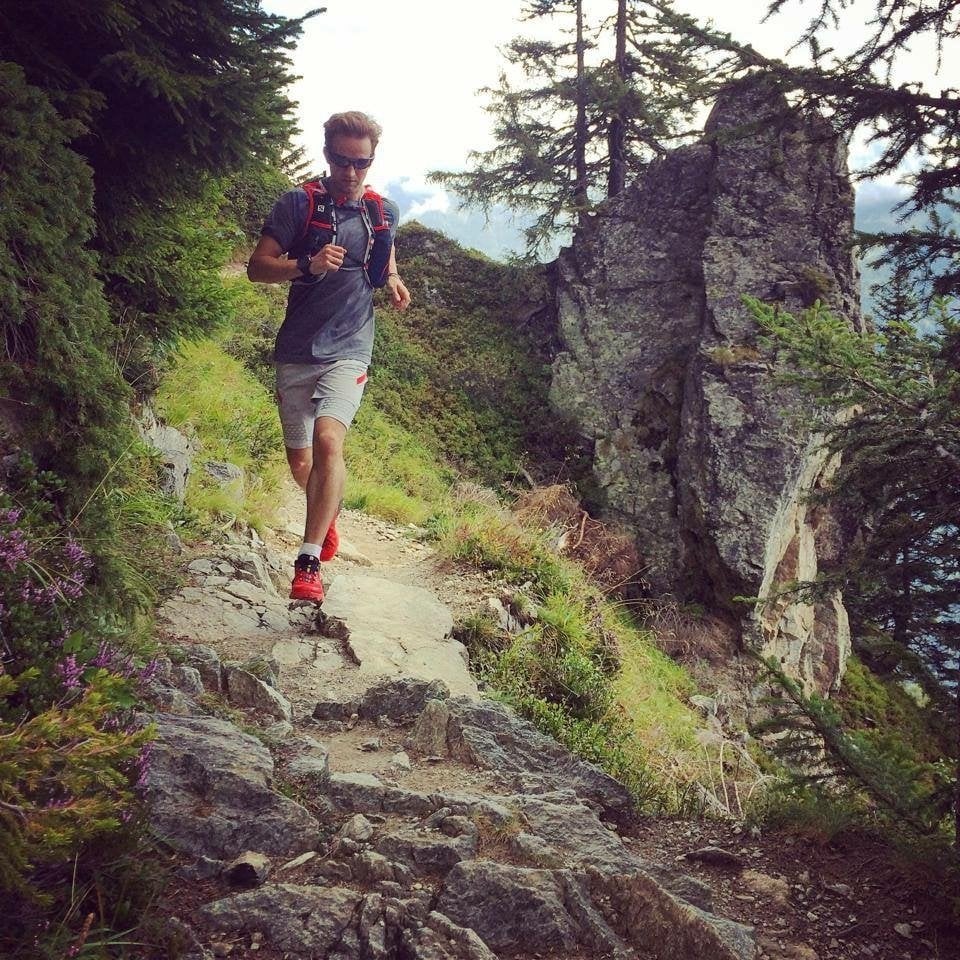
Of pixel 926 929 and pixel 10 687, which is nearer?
pixel 10 687

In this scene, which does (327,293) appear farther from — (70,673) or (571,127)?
(571,127)

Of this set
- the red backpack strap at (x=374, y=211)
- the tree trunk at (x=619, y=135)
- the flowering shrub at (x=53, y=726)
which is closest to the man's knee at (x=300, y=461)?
the red backpack strap at (x=374, y=211)

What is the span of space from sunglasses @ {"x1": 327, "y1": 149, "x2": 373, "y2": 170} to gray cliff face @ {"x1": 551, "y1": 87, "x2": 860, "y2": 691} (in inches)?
356

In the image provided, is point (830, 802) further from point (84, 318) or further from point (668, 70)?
point (668, 70)

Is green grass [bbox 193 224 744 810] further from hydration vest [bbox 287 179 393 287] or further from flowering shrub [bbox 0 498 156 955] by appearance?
flowering shrub [bbox 0 498 156 955]

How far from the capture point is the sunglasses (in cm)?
428

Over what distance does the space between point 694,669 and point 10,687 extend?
11.5 meters

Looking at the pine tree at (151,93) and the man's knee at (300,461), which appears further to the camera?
the man's knee at (300,461)

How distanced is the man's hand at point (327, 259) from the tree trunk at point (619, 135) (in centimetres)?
1565

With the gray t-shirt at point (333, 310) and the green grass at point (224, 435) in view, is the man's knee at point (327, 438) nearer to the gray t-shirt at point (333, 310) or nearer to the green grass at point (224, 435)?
the gray t-shirt at point (333, 310)

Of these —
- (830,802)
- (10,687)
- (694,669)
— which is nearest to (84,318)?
(10,687)

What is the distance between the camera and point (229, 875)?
205cm

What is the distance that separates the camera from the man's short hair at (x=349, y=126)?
422 centimetres

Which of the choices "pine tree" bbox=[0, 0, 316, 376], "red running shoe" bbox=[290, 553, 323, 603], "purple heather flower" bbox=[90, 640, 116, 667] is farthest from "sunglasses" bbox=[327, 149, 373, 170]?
"purple heather flower" bbox=[90, 640, 116, 667]
